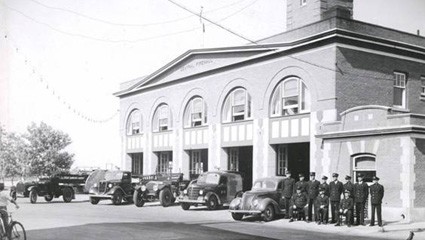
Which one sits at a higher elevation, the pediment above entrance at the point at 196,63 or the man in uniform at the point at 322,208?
the pediment above entrance at the point at 196,63

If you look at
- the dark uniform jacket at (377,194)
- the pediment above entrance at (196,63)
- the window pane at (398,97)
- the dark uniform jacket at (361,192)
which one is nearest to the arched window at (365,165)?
the dark uniform jacket at (361,192)

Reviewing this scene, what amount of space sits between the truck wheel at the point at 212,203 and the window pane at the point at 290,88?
6.45 m

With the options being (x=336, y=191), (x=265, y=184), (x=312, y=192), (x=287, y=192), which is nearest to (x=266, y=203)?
(x=287, y=192)

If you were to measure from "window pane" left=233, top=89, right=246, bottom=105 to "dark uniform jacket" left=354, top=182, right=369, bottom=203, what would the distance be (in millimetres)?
12153

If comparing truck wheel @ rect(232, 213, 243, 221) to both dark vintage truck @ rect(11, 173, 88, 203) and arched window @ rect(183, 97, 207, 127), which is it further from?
arched window @ rect(183, 97, 207, 127)

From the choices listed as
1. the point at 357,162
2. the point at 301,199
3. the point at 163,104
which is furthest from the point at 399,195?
the point at 163,104

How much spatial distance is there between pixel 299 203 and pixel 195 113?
15.6 m

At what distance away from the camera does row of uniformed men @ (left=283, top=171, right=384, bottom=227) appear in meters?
16.0

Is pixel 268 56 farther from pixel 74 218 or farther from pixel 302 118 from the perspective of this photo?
pixel 74 218

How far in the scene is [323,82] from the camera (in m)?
22.3

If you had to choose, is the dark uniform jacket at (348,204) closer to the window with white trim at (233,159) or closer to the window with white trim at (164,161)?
the window with white trim at (233,159)

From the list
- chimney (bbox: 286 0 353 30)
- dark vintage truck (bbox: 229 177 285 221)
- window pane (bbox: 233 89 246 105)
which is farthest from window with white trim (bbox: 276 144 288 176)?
chimney (bbox: 286 0 353 30)

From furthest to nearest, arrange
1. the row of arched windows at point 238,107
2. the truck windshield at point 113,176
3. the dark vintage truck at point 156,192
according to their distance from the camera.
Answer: the truck windshield at point 113,176, the dark vintage truck at point 156,192, the row of arched windows at point 238,107

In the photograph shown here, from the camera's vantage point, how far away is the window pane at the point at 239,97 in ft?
90.9
